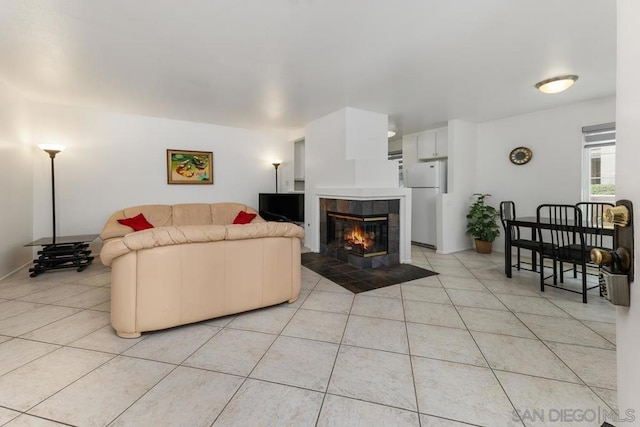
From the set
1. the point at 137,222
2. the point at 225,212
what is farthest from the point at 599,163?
the point at 137,222

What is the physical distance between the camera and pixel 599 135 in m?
3.85

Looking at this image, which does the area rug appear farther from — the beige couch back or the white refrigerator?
the beige couch back

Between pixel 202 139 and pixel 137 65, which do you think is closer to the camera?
pixel 137 65

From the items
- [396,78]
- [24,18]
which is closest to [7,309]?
[24,18]

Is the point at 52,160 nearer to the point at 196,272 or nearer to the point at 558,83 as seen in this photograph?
the point at 196,272

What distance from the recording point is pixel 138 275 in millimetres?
1958

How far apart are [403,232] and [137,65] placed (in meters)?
4.01

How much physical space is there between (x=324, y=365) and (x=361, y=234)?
7.99ft

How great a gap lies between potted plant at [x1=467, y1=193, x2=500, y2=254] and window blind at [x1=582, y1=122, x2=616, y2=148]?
1543 millimetres

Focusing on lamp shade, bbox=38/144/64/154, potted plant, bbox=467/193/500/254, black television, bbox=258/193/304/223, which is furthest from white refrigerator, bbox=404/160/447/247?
lamp shade, bbox=38/144/64/154

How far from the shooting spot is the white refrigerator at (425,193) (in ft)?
16.6

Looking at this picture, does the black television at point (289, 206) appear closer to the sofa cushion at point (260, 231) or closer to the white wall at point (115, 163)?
the white wall at point (115, 163)

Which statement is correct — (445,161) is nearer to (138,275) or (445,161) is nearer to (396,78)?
(396,78)

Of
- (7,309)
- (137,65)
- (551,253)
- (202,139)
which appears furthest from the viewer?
(202,139)
